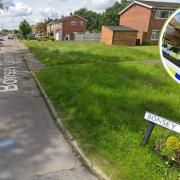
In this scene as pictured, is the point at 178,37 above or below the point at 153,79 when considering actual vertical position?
above

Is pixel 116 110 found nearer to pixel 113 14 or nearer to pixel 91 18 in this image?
pixel 113 14

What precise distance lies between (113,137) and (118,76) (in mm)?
5654

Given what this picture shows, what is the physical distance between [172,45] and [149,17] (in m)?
31.4

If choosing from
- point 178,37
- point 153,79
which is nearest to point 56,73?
point 153,79

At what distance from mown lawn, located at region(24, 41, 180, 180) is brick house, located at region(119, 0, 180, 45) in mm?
22634

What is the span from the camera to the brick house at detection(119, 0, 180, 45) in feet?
105

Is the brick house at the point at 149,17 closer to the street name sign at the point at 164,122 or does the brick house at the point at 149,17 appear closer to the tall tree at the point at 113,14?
the street name sign at the point at 164,122

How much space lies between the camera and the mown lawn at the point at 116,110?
450cm

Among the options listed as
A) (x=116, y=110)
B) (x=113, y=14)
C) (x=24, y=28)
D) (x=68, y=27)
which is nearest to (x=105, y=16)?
(x=113, y=14)

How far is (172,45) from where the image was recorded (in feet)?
10.2

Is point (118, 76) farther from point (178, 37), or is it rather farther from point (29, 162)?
point (178, 37)

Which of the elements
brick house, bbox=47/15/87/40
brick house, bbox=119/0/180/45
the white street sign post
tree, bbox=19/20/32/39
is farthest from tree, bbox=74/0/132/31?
the white street sign post

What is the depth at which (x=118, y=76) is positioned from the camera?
1066 cm

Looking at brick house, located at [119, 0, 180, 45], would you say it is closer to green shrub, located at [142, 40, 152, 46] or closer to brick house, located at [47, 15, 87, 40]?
green shrub, located at [142, 40, 152, 46]
